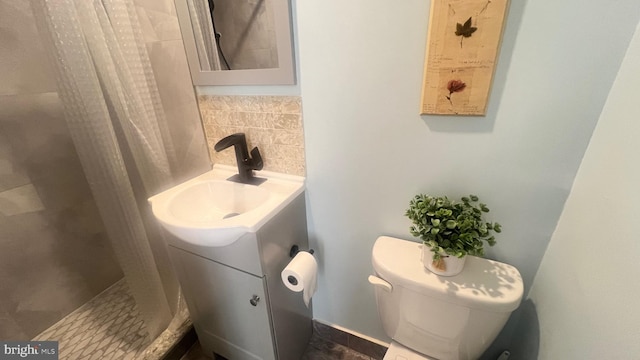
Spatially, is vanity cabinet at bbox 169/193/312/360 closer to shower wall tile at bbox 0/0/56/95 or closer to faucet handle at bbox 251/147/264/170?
faucet handle at bbox 251/147/264/170

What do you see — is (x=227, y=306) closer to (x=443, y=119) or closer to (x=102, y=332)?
(x=102, y=332)

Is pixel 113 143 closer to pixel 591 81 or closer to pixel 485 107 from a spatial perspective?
pixel 485 107

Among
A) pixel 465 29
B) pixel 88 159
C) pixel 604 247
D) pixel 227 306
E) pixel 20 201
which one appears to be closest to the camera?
pixel 604 247

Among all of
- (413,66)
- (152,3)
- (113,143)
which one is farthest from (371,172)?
(152,3)

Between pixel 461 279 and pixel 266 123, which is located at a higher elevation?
pixel 266 123

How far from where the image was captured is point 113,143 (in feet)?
2.92

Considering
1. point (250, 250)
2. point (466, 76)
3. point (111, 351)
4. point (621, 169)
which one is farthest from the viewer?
point (111, 351)

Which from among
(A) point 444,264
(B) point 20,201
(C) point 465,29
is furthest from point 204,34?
(A) point 444,264

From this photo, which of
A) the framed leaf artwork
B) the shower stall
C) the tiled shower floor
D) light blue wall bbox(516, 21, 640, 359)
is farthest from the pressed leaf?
the tiled shower floor

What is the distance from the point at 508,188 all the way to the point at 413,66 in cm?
48

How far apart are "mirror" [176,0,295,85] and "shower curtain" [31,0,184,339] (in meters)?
0.19

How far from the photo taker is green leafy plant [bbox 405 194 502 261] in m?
0.68

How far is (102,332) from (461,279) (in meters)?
1.77

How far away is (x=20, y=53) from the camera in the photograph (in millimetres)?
1025
